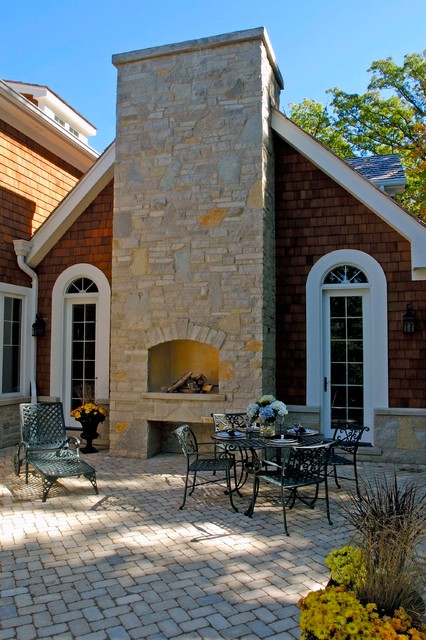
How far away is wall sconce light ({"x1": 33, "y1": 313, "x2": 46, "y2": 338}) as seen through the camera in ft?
30.9

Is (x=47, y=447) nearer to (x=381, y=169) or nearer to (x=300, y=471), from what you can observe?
(x=300, y=471)

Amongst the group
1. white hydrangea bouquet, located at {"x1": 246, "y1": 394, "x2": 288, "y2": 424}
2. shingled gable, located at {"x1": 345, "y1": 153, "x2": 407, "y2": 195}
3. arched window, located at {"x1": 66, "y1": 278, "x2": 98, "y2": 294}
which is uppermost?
shingled gable, located at {"x1": 345, "y1": 153, "x2": 407, "y2": 195}

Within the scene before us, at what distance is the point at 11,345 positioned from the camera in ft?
30.6

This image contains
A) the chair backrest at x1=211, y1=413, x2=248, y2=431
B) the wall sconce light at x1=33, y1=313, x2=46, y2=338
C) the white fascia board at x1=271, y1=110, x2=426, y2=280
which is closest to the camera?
the chair backrest at x1=211, y1=413, x2=248, y2=431

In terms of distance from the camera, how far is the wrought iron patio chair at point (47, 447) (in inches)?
232

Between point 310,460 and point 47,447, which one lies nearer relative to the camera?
point 310,460

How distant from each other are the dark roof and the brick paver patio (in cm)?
653

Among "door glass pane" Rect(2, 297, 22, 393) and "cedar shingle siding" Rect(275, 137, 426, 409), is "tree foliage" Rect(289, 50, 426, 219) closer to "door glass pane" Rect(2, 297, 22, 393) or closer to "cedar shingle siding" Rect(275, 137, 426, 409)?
"cedar shingle siding" Rect(275, 137, 426, 409)

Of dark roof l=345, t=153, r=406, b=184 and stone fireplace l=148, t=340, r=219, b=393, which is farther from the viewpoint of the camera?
dark roof l=345, t=153, r=406, b=184

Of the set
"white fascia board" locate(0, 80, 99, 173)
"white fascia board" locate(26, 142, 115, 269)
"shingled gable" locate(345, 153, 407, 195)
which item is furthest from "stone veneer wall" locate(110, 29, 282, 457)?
"shingled gable" locate(345, 153, 407, 195)

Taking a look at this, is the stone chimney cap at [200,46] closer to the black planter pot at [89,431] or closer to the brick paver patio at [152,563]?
the black planter pot at [89,431]

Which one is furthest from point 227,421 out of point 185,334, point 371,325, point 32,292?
point 32,292

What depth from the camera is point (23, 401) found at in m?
9.27

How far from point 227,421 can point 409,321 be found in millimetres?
3113
